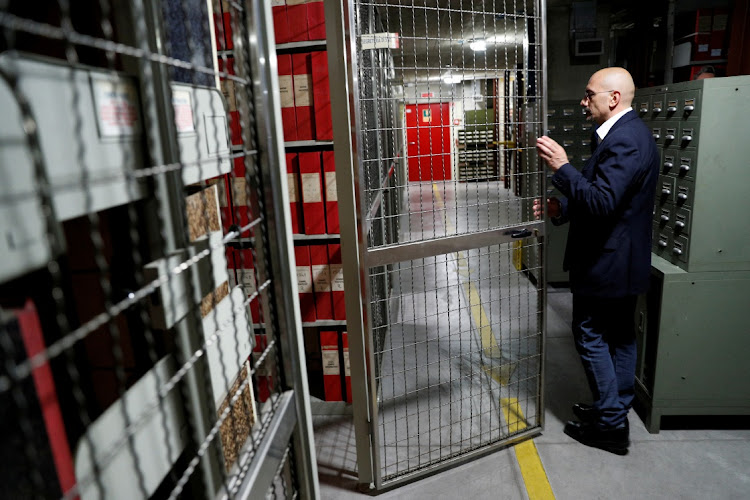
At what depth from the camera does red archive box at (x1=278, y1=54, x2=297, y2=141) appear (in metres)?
2.74

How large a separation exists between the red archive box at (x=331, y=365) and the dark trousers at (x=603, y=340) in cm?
143

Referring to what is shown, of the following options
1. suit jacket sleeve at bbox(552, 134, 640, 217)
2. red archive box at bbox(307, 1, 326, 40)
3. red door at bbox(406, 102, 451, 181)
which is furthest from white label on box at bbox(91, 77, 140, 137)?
red archive box at bbox(307, 1, 326, 40)

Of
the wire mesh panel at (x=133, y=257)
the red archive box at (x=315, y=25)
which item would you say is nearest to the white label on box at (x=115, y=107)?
the wire mesh panel at (x=133, y=257)

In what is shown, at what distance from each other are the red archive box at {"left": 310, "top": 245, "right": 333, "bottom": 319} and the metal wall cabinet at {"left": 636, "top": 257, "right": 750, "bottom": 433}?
1.85 metres

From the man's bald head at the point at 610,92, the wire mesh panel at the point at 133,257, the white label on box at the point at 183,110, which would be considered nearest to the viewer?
the wire mesh panel at the point at 133,257

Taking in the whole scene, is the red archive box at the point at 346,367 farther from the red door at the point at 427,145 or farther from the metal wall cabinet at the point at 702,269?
the metal wall cabinet at the point at 702,269

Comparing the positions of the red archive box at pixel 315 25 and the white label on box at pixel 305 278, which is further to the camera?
the white label on box at pixel 305 278

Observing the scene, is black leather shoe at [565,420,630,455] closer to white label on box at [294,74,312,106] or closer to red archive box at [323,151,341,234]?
red archive box at [323,151,341,234]

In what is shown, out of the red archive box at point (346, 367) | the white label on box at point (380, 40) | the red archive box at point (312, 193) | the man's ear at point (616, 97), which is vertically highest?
the white label on box at point (380, 40)

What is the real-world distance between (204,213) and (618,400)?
2395 mm

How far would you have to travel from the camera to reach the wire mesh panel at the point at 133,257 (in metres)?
0.52

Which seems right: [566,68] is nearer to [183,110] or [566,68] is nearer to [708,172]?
[708,172]

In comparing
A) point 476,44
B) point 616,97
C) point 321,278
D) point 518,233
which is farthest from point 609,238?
point 476,44

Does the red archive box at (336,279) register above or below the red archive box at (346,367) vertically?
above
